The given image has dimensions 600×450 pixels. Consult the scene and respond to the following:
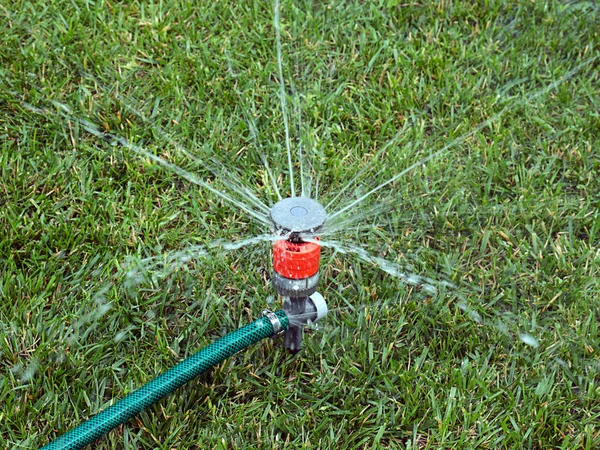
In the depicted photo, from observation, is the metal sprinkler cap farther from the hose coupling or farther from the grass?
the grass

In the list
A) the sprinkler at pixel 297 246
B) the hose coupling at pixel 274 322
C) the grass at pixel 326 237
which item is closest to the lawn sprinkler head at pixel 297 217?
the sprinkler at pixel 297 246

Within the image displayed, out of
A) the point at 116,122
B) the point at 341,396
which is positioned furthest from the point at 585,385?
the point at 116,122

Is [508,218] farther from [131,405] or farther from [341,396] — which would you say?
[131,405]

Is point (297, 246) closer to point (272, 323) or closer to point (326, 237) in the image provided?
point (272, 323)

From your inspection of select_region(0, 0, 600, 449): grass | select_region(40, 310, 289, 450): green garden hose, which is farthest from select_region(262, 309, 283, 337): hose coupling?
select_region(0, 0, 600, 449): grass

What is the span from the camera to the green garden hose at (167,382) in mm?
1816

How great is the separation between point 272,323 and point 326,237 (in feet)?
1.94

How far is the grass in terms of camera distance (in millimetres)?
2057

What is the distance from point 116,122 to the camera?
2848 millimetres

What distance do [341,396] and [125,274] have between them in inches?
28.7

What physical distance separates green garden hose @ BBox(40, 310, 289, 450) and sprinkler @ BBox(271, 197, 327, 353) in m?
0.10

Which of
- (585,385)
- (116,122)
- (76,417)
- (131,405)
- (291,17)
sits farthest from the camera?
(291,17)

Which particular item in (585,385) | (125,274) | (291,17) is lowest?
(585,385)

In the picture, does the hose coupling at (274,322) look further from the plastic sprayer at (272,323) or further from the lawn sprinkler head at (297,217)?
the lawn sprinkler head at (297,217)
